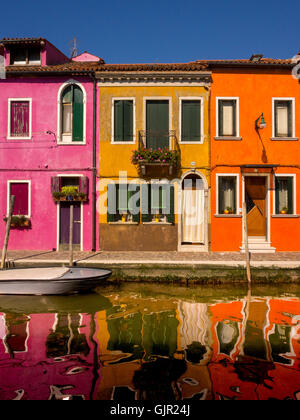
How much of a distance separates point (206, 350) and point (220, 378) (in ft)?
3.00

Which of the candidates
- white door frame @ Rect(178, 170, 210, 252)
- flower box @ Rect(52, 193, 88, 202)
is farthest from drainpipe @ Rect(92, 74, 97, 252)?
white door frame @ Rect(178, 170, 210, 252)

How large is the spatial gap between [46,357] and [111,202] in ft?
27.5

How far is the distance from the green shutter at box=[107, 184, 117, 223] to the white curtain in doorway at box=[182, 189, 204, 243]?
289 centimetres

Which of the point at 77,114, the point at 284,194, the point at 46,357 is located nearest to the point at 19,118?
the point at 77,114

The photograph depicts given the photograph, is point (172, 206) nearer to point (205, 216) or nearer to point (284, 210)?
point (205, 216)

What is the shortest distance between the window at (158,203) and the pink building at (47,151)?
218 cm

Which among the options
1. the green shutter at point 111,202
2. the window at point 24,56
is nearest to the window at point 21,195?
the green shutter at point 111,202

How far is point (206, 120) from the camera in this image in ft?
41.3

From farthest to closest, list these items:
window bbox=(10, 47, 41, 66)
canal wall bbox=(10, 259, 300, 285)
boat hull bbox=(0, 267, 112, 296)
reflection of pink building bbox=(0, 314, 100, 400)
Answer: window bbox=(10, 47, 41, 66)
canal wall bbox=(10, 259, 300, 285)
boat hull bbox=(0, 267, 112, 296)
reflection of pink building bbox=(0, 314, 100, 400)

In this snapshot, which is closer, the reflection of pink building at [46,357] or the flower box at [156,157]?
the reflection of pink building at [46,357]

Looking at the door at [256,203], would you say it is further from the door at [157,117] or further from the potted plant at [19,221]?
the potted plant at [19,221]

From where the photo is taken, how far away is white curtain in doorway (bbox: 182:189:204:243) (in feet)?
41.4

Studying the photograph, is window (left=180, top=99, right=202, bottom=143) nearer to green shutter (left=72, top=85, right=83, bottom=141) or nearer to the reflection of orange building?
green shutter (left=72, top=85, right=83, bottom=141)

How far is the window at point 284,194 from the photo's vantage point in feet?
41.2
